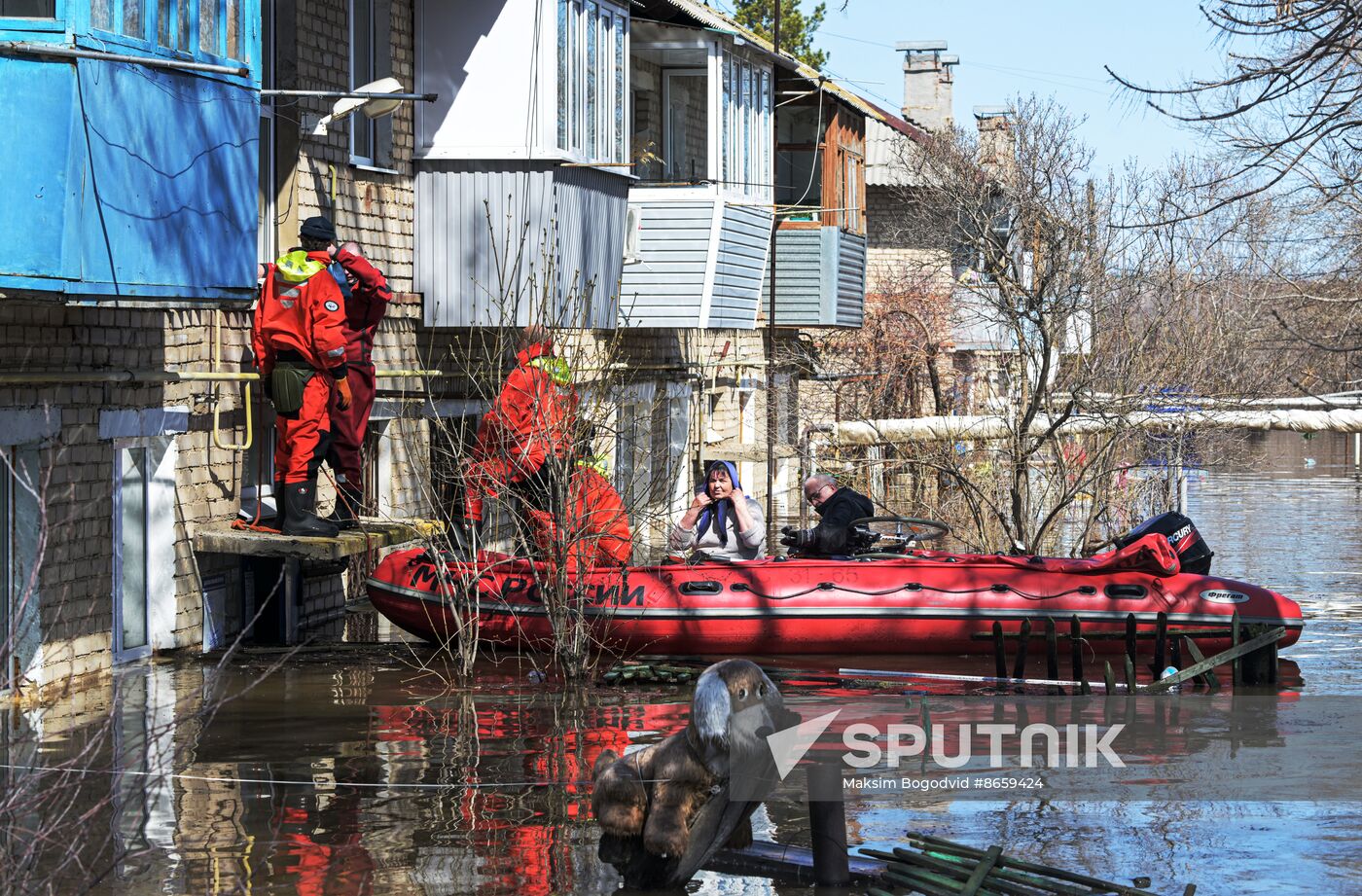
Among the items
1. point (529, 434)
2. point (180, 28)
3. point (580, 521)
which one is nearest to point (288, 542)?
point (529, 434)

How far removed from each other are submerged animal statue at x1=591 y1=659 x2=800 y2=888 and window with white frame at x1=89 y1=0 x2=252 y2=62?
5.07 metres

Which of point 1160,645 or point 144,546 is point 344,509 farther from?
point 1160,645

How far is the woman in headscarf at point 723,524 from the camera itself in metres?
14.2

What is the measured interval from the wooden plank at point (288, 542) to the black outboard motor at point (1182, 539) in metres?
5.81

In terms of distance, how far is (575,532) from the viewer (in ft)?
39.0

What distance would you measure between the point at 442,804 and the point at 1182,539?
7724 mm

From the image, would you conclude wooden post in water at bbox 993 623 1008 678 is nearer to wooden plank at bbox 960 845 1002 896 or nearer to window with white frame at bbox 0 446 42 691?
wooden plank at bbox 960 845 1002 896

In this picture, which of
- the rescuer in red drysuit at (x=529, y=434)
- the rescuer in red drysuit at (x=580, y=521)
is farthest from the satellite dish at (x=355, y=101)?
the rescuer in red drysuit at (x=580, y=521)

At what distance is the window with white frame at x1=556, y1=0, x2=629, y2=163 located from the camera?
1585 cm

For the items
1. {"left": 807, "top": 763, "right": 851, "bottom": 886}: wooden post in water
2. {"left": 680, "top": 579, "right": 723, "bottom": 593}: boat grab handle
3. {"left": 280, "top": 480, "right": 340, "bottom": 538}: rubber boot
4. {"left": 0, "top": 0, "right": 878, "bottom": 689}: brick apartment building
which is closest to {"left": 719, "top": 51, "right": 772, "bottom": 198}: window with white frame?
{"left": 0, "top": 0, "right": 878, "bottom": 689}: brick apartment building

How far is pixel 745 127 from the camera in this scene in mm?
22359

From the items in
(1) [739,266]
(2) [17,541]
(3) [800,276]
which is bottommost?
(2) [17,541]

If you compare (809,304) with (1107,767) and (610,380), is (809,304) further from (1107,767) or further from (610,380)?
(1107,767)

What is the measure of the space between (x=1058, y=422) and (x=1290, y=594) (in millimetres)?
3383
